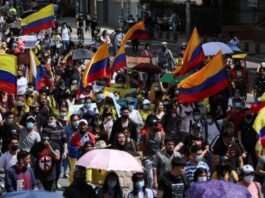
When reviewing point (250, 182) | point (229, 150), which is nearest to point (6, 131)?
point (229, 150)

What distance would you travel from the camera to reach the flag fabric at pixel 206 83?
1644cm

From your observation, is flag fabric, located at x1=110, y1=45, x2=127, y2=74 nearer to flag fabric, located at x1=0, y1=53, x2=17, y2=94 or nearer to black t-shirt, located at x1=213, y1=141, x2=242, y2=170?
flag fabric, located at x1=0, y1=53, x2=17, y2=94

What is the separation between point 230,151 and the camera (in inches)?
531

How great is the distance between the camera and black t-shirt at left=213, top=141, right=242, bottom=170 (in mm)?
13416

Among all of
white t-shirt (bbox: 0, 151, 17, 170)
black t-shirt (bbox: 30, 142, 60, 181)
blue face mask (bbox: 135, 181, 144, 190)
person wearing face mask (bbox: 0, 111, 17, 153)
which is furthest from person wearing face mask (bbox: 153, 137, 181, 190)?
person wearing face mask (bbox: 0, 111, 17, 153)

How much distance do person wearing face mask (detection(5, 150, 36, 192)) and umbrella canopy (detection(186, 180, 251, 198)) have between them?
11.1ft

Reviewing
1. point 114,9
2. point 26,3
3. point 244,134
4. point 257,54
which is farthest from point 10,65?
point 26,3

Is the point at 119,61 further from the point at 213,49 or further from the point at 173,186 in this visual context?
the point at 173,186

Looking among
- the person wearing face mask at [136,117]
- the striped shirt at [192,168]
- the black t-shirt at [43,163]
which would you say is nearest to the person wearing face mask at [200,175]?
the striped shirt at [192,168]

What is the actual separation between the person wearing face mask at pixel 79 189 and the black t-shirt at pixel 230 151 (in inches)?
108

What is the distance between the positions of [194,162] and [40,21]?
13.8 meters

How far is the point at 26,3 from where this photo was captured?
70.8 metres

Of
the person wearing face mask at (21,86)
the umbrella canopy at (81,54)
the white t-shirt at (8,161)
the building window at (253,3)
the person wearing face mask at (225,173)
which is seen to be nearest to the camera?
the person wearing face mask at (225,173)

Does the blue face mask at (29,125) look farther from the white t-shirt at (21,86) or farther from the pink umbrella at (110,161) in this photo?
the white t-shirt at (21,86)
